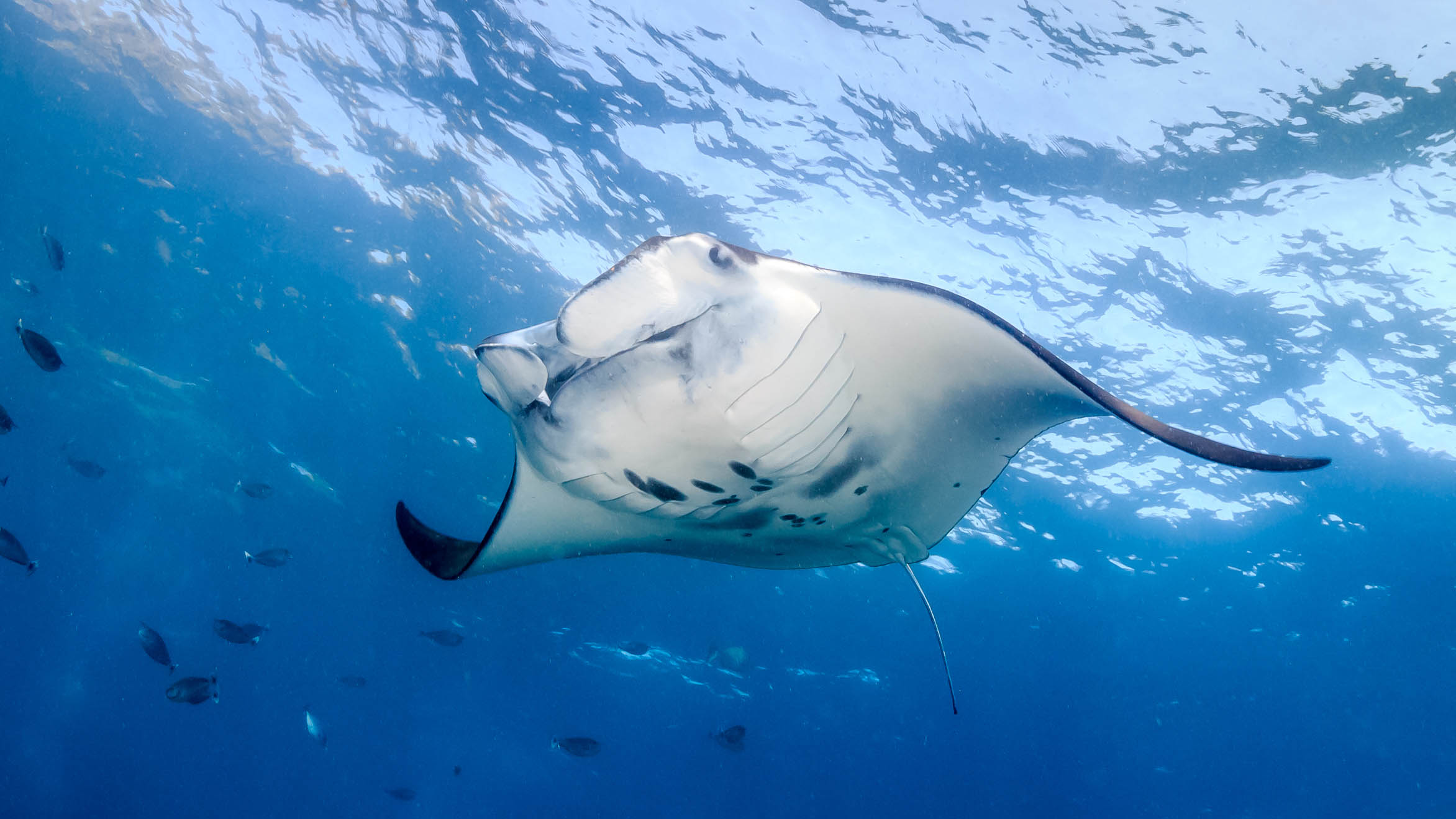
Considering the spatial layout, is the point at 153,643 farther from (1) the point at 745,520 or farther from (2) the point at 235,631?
(1) the point at 745,520

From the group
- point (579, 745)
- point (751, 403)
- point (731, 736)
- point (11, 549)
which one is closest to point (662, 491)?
point (751, 403)

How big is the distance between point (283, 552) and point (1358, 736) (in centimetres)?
3424

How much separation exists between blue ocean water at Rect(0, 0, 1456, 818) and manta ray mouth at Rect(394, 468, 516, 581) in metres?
5.98

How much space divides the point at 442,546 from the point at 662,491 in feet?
5.13

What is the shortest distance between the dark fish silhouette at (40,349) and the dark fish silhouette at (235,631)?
4299 millimetres

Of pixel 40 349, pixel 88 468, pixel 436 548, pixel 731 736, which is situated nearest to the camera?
pixel 436 548

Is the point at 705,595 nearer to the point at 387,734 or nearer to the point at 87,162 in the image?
the point at 87,162

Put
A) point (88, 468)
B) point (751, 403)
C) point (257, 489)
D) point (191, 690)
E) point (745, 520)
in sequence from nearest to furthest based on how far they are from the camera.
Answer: point (751, 403)
point (745, 520)
point (191, 690)
point (257, 489)
point (88, 468)

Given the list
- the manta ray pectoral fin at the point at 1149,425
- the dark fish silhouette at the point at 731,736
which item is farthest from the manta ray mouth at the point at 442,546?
the dark fish silhouette at the point at 731,736

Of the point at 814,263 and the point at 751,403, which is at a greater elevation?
the point at 751,403

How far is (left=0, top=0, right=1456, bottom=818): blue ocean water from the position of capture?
716cm

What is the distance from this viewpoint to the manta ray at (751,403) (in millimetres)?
2143

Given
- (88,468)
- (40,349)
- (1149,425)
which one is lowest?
(88,468)

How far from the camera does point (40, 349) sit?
6.46m
